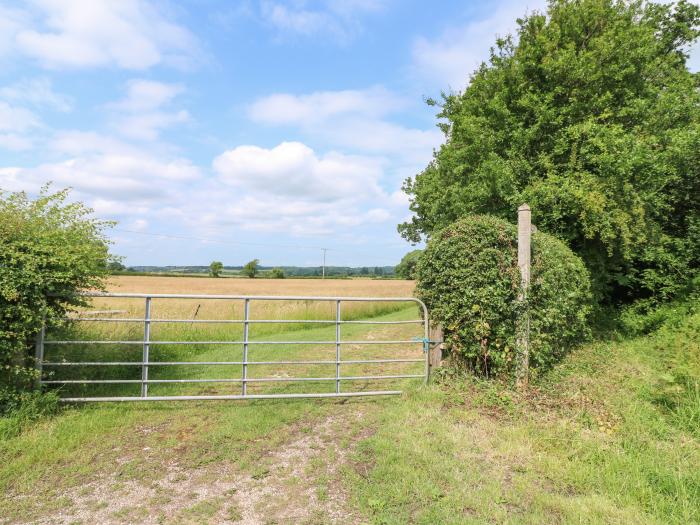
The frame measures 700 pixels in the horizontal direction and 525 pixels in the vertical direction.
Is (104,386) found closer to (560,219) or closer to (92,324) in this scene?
(92,324)

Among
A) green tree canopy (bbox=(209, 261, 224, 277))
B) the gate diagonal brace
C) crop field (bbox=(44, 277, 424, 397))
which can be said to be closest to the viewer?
crop field (bbox=(44, 277, 424, 397))

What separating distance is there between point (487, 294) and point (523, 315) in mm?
623

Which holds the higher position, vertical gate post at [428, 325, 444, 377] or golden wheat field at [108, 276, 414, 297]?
vertical gate post at [428, 325, 444, 377]

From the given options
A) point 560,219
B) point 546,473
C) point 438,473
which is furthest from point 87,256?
A: point 560,219

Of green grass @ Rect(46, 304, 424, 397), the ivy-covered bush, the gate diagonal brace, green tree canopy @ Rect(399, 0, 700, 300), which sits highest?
green tree canopy @ Rect(399, 0, 700, 300)

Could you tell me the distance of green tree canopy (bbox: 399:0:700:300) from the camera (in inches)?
354

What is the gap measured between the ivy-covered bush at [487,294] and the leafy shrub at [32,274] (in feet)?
16.5

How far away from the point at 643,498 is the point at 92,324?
9.41m

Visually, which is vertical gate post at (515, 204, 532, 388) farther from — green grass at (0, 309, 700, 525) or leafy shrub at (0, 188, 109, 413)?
leafy shrub at (0, 188, 109, 413)

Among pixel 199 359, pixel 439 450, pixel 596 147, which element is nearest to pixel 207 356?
pixel 199 359

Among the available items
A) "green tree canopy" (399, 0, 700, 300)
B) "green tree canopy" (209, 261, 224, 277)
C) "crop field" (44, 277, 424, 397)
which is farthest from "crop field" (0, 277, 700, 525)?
"green tree canopy" (209, 261, 224, 277)

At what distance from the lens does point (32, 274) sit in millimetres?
4371

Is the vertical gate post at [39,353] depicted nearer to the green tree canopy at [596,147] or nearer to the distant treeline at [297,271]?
the green tree canopy at [596,147]

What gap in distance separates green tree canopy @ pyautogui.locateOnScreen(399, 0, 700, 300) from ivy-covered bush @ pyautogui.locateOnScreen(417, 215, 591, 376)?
4332mm
